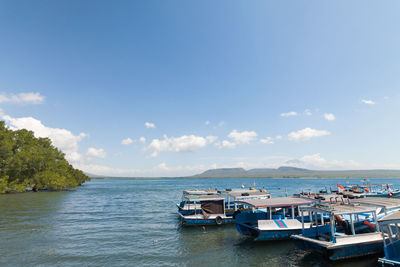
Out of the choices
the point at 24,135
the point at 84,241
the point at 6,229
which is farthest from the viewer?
the point at 24,135

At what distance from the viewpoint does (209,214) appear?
85.3ft

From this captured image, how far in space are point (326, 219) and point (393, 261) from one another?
11.2m

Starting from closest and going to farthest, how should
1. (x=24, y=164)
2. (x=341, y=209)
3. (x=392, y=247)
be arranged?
(x=392, y=247) < (x=341, y=209) < (x=24, y=164)

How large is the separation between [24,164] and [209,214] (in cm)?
6477

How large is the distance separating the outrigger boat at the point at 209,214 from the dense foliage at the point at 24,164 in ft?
187

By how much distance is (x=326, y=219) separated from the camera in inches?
856

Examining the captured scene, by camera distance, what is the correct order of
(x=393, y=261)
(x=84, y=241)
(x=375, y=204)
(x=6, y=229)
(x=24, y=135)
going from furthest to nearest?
(x=24, y=135) → (x=6, y=229) → (x=84, y=241) → (x=375, y=204) → (x=393, y=261)

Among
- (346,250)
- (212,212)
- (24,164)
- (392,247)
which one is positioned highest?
(24,164)

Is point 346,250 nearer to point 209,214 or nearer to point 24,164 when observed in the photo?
point 209,214

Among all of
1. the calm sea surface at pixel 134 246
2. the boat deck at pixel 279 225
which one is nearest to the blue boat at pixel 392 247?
the calm sea surface at pixel 134 246

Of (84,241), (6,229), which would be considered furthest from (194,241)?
(6,229)

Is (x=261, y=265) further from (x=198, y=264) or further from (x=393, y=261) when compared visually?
(x=393, y=261)

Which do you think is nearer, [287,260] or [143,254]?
[287,260]

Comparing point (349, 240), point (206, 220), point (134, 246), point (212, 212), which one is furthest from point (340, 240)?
point (134, 246)
